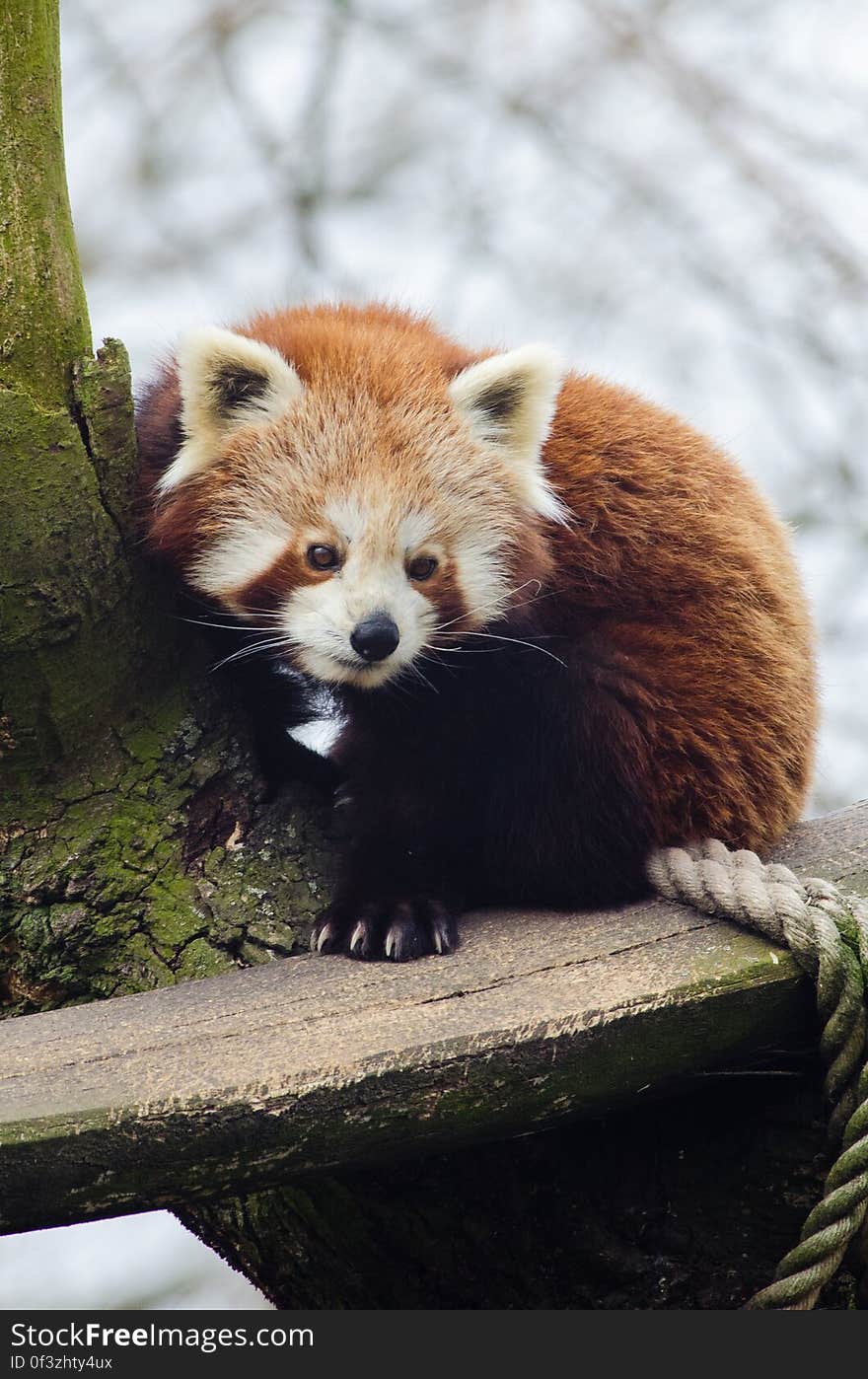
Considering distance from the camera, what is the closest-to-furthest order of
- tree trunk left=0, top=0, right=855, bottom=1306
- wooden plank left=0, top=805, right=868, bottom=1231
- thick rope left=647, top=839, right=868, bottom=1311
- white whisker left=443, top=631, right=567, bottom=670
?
1. wooden plank left=0, top=805, right=868, bottom=1231
2. thick rope left=647, top=839, right=868, bottom=1311
3. tree trunk left=0, top=0, right=855, bottom=1306
4. white whisker left=443, top=631, right=567, bottom=670

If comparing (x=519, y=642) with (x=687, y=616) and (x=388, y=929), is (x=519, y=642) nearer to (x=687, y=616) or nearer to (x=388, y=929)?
(x=687, y=616)

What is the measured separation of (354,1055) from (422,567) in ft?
4.23

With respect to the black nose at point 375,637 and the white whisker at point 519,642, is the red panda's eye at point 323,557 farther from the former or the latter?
the white whisker at point 519,642

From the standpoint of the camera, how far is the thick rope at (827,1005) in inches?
77.7

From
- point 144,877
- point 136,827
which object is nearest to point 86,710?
point 136,827

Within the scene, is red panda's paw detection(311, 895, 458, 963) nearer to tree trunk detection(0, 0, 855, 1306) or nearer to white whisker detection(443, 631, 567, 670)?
tree trunk detection(0, 0, 855, 1306)

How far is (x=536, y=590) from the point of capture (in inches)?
117

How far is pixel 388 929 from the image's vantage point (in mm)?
2506

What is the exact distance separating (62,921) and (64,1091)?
0.81 metres

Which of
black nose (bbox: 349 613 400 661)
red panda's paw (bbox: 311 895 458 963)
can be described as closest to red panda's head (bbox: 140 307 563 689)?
black nose (bbox: 349 613 400 661)

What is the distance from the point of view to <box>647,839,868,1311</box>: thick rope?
1.97 metres

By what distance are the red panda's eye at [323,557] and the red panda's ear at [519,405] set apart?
0.53m
